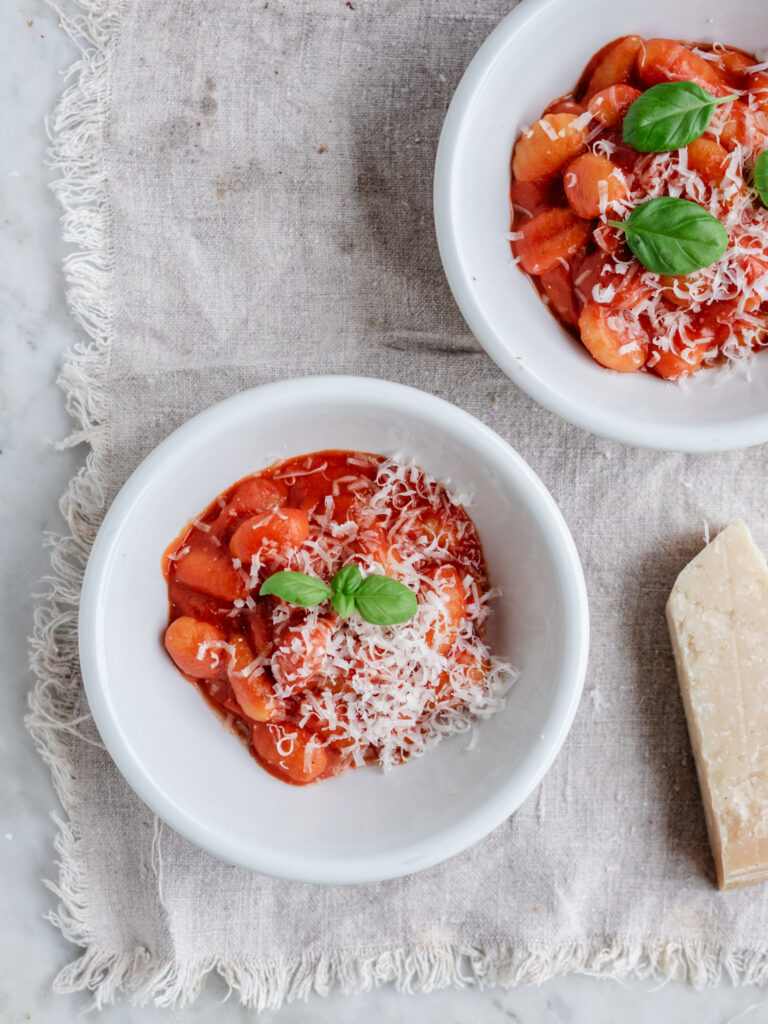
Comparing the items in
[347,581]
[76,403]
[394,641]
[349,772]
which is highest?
[76,403]

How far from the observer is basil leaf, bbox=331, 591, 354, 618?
1653mm

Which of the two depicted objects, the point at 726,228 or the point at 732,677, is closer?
the point at 726,228

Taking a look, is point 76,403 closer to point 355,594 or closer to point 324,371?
point 324,371

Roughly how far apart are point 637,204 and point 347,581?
92 cm

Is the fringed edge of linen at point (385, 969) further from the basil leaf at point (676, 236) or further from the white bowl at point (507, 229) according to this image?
the basil leaf at point (676, 236)

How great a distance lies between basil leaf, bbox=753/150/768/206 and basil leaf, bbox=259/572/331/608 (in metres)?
1.14

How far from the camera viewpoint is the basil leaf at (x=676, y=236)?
165 centimetres

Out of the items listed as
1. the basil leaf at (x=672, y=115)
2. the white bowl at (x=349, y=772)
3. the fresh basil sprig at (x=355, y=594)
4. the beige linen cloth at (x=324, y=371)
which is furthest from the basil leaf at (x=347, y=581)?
the basil leaf at (x=672, y=115)

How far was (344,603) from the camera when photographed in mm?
1658

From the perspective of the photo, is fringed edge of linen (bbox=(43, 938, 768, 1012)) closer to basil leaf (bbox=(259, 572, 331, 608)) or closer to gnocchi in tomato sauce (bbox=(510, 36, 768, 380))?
basil leaf (bbox=(259, 572, 331, 608))

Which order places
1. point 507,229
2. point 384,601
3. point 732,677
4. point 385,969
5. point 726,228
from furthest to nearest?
1. point 385,969
2. point 732,677
3. point 507,229
4. point 726,228
5. point 384,601

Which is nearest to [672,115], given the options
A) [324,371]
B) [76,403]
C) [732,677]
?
[324,371]

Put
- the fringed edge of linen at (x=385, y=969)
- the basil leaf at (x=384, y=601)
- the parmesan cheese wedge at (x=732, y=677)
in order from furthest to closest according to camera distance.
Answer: the fringed edge of linen at (x=385, y=969) < the parmesan cheese wedge at (x=732, y=677) < the basil leaf at (x=384, y=601)

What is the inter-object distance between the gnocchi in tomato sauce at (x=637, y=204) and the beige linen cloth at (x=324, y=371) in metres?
0.32
